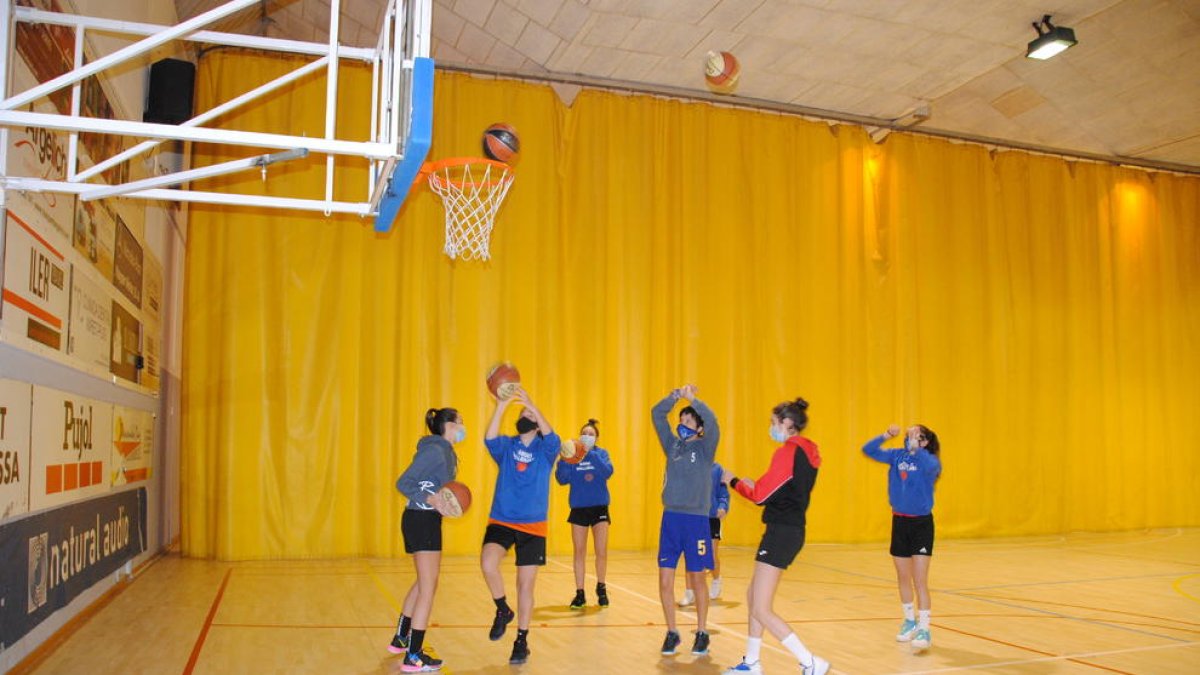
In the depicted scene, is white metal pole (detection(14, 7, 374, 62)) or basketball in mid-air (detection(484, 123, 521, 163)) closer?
white metal pole (detection(14, 7, 374, 62))

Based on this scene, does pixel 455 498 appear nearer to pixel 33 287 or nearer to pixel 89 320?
pixel 33 287

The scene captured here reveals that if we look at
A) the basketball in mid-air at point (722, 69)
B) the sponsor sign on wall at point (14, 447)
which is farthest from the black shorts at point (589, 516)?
the basketball in mid-air at point (722, 69)

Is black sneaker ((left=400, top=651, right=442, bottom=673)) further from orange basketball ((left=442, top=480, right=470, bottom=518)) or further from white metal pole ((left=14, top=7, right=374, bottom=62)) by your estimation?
white metal pole ((left=14, top=7, right=374, bottom=62))

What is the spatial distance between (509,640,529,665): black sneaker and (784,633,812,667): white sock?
1730 millimetres

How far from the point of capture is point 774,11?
1121 centimetres

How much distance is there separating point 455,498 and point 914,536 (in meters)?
3.55

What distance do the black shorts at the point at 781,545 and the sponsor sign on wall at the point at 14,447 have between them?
4341mm

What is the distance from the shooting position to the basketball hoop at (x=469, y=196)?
718 centimetres

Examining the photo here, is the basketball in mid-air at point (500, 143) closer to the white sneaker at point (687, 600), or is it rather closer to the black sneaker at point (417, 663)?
the black sneaker at point (417, 663)

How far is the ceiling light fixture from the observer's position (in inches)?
445

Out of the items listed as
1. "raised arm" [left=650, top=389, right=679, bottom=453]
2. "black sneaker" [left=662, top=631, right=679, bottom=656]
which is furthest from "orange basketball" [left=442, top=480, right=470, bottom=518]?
"black sneaker" [left=662, top=631, right=679, bottom=656]

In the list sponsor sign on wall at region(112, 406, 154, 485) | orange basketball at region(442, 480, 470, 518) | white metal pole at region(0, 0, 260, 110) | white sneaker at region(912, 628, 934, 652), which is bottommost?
white sneaker at region(912, 628, 934, 652)

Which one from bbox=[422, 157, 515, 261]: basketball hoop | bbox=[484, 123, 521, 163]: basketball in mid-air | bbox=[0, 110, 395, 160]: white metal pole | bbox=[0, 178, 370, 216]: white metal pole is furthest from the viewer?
bbox=[484, 123, 521, 163]: basketball in mid-air

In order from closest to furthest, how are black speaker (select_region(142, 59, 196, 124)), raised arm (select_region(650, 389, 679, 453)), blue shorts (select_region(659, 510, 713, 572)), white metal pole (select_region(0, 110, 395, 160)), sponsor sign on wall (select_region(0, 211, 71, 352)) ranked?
1. white metal pole (select_region(0, 110, 395, 160))
2. sponsor sign on wall (select_region(0, 211, 71, 352))
3. blue shorts (select_region(659, 510, 713, 572))
4. raised arm (select_region(650, 389, 679, 453))
5. black speaker (select_region(142, 59, 196, 124))
